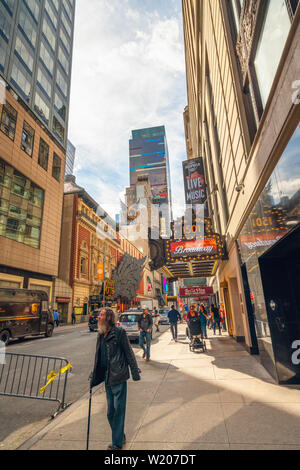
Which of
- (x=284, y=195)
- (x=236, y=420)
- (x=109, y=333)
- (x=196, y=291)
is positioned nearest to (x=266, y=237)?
(x=284, y=195)

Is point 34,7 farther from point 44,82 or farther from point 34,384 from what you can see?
point 34,384

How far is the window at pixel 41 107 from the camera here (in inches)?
1484

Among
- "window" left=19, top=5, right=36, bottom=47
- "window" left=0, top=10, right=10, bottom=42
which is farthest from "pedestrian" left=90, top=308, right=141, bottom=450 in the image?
"window" left=19, top=5, right=36, bottom=47

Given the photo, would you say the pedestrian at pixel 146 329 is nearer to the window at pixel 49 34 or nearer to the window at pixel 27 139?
the window at pixel 27 139

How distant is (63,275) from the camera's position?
42438 mm

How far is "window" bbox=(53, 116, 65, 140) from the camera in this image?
1680 inches

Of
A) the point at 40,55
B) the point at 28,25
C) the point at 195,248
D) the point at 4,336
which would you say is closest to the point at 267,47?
the point at 195,248

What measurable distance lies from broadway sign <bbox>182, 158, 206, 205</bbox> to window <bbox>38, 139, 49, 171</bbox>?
79.1ft

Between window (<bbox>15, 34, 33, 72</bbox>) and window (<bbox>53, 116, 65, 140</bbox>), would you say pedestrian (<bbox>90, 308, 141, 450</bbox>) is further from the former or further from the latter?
window (<bbox>53, 116, 65, 140</bbox>)

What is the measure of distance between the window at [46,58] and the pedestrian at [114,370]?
163 ft

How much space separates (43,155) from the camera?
37.9 metres

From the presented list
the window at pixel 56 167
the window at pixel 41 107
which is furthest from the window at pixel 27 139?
the window at pixel 56 167
